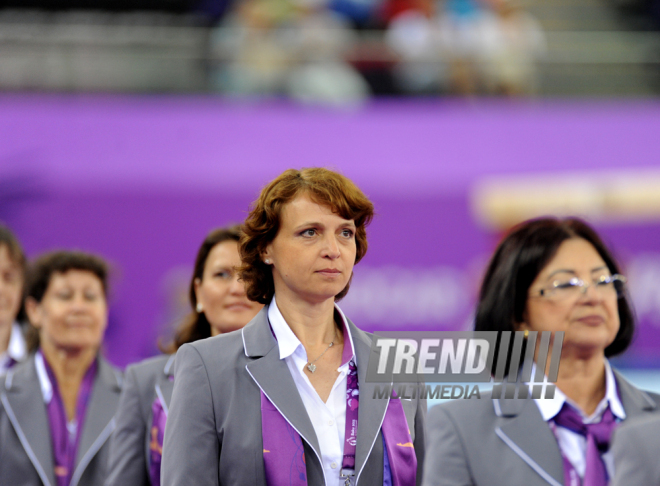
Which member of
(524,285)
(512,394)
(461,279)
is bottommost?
(512,394)

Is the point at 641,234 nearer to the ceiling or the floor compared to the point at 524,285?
nearer to the ceiling

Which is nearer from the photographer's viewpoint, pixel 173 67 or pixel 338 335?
pixel 338 335

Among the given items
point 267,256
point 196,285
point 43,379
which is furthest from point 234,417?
point 43,379

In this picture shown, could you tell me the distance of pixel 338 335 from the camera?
90.7 inches

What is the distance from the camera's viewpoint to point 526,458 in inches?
89.0

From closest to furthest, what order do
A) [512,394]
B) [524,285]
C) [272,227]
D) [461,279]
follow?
[272,227], [512,394], [524,285], [461,279]

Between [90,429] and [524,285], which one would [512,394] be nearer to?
[524,285]

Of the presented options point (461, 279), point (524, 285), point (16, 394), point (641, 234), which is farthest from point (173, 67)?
point (524, 285)

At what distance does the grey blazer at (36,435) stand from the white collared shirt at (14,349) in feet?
1.70

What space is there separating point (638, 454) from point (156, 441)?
5.22ft

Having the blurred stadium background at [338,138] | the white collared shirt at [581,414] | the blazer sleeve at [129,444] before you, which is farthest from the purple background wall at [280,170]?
the white collared shirt at [581,414]

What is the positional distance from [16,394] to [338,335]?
61.2 inches

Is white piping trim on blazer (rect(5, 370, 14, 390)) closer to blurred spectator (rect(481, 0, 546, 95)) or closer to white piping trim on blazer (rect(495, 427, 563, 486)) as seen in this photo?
white piping trim on blazer (rect(495, 427, 563, 486))

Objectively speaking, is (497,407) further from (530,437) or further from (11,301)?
(11,301)
